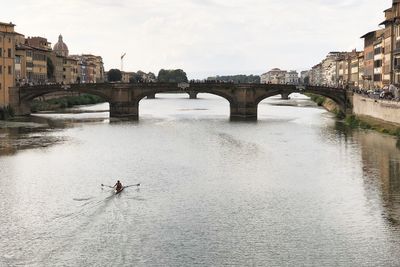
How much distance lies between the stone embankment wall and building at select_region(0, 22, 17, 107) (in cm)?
3918

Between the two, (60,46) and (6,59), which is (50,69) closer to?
(6,59)

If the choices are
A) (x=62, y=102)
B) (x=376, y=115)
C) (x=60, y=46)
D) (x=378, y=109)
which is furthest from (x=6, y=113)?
(x=60, y=46)

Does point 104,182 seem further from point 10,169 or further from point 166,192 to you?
point 10,169

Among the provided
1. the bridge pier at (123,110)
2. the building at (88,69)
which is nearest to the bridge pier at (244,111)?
the bridge pier at (123,110)

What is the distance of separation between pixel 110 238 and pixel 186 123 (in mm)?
49072

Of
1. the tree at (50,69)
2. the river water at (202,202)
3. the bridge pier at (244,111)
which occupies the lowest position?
the river water at (202,202)

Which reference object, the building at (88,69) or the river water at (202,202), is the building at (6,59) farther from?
the building at (88,69)

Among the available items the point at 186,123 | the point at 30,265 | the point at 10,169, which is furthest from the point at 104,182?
the point at 186,123

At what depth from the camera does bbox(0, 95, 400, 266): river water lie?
73.5 ft

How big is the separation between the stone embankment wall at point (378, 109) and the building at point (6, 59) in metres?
39.2

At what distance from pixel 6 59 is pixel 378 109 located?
42055 mm

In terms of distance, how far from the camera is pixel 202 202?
29.6 m

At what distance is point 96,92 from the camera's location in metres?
81.2

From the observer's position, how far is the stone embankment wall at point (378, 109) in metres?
52.1
